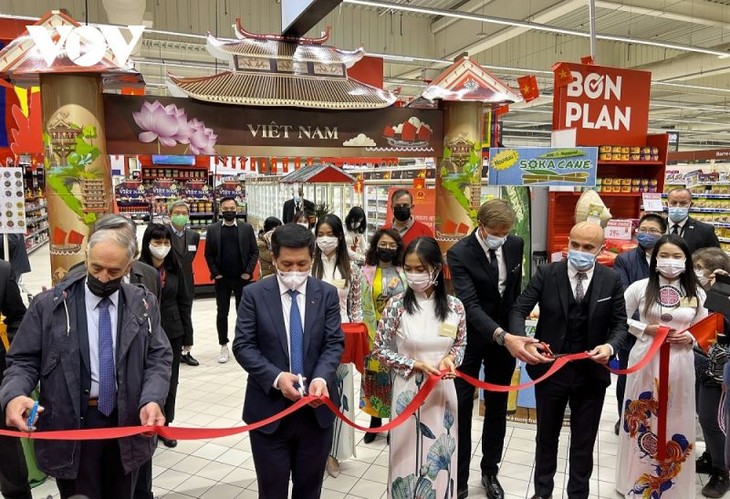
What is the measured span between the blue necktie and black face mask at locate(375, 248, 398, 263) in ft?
6.21

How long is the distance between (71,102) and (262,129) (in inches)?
53.1

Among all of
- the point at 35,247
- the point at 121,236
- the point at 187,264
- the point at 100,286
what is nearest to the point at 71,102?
the point at 187,264

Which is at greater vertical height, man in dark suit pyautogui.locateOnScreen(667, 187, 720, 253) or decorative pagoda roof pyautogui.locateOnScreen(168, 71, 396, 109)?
decorative pagoda roof pyautogui.locateOnScreen(168, 71, 396, 109)

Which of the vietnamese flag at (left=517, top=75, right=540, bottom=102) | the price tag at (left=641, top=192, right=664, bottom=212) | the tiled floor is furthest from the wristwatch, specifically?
the vietnamese flag at (left=517, top=75, right=540, bottom=102)

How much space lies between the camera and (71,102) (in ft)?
12.8

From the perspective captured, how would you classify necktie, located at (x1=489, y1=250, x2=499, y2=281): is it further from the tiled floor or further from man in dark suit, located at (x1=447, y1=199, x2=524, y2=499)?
the tiled floor

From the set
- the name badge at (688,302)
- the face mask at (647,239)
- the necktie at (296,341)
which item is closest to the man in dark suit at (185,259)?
the necktie at (296,341)

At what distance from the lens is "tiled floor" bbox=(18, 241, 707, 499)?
3418 millimetres

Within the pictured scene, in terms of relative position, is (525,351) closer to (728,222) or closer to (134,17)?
(134,17)

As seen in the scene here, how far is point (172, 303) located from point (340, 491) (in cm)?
176

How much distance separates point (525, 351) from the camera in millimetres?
2680

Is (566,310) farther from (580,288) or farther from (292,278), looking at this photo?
(292,278)

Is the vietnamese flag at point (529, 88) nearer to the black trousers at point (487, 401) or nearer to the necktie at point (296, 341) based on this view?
the black trousers at point (487, 401)

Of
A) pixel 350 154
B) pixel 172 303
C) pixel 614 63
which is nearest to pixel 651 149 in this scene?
pixel 350 154
